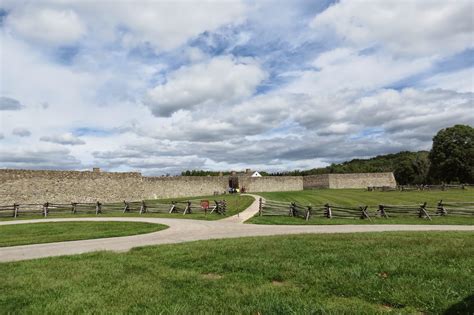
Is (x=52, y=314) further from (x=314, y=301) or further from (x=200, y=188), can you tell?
(x=200, y=188)

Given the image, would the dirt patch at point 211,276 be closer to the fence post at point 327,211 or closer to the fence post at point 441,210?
the fence post at point 327,211

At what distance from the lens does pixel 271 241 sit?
12.0 meters

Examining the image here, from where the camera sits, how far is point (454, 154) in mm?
64062

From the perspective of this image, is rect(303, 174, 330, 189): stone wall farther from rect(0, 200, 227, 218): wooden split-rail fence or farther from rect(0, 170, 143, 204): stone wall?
rect(0, 200, 227, 218): wooden split-rail fence

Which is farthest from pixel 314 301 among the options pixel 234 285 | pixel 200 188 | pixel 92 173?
pixel 200 188

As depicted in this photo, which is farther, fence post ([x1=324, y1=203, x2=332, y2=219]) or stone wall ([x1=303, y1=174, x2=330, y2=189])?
stone wall ([x1=303, y1=174, x2=330, y2=189])

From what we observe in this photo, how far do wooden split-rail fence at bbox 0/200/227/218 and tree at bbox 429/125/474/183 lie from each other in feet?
163

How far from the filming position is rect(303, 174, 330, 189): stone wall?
226ft

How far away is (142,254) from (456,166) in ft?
218

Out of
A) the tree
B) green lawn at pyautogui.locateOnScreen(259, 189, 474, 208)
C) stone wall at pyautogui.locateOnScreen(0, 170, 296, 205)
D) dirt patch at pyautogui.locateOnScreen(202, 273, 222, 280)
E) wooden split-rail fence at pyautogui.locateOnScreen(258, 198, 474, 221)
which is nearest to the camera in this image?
dirt patch at pyautogui.locateOnScreen(202, 273, 222, 280)

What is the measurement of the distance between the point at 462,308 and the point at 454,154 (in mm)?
67312

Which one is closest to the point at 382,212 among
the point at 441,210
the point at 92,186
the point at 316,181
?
the point at 441,210

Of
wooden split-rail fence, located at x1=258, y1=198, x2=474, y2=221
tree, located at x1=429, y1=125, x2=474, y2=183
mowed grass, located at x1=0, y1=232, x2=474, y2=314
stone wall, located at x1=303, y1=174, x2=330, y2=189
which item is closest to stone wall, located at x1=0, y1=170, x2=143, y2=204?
wooden split-rail fence, located at x1=258, y1=198, x2=474, y2=221

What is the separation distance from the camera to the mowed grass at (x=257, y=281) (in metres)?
5.68
